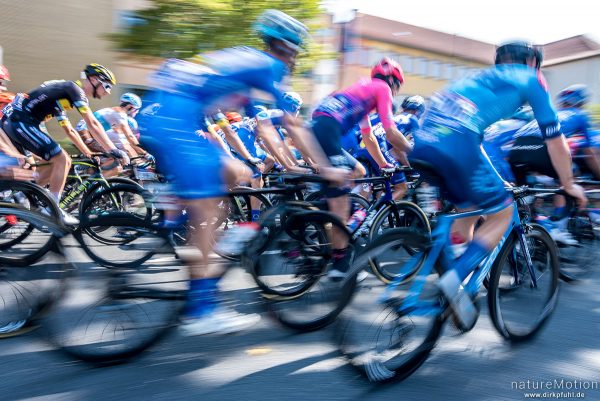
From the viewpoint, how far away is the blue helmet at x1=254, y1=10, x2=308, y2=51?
3.05 meters

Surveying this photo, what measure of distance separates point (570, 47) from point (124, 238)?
5929 centimetres

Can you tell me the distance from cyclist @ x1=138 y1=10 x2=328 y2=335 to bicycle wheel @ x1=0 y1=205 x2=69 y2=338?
0.78m

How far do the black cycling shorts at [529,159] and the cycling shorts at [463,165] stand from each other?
262cm

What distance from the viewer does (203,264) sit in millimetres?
3021

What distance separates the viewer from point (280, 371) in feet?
9.79

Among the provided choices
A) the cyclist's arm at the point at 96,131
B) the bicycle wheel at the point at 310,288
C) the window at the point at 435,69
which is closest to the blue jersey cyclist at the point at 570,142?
the bicycle wheel at the point at 310,288

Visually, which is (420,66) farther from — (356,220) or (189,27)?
(356,220)

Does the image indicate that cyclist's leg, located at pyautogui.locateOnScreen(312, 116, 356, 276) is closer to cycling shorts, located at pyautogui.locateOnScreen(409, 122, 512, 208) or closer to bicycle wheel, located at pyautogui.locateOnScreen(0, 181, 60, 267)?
cycling shorts, located at pyautogui.locateOnScreen(409, 122, 512, 208)

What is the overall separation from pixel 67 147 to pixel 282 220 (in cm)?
961

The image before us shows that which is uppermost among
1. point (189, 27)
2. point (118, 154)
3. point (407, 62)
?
point (407, 62)

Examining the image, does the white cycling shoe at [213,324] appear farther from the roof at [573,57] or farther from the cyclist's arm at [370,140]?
the roof at [573,57]

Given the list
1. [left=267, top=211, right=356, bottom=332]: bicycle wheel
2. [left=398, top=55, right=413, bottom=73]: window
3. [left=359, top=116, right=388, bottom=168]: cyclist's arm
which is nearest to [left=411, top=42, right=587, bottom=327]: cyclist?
[left=267, top=211, right=356, bottom=332]: bicycle wheel

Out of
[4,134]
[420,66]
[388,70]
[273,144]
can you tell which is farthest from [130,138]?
[420,66]

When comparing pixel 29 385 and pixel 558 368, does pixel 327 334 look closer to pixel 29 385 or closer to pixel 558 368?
pixel 558 368
